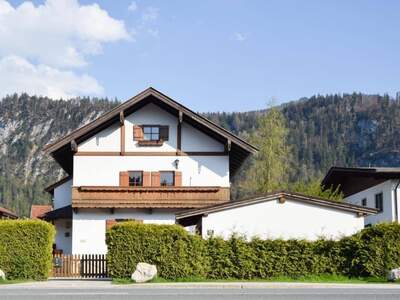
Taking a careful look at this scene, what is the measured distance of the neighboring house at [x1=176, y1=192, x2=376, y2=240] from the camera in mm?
31062

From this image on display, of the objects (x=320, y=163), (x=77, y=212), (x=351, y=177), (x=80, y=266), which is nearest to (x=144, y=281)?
(x=80, y=266)

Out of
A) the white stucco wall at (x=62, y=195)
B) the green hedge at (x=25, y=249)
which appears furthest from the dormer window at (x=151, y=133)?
the green hedge at (x=25, y=249)

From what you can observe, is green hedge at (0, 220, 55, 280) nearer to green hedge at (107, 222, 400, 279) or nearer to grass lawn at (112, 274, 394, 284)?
green hedge at (107, 222, 400, 279)

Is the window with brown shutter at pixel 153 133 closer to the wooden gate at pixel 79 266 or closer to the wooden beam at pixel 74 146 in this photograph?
the wooden beam at pixel 74 146

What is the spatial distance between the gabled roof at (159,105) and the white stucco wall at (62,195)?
6.80 metres

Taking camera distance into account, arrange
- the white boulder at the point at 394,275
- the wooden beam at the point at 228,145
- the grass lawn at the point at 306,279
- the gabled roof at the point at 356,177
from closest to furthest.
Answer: the white boulder at the point at 394,275 → the grass lawn at the point at 306,279 → the wooden beam at the point at 228,145 → the gabled roof at the point at 356,177

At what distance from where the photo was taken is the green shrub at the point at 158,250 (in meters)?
25.8

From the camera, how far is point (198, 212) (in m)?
31.5

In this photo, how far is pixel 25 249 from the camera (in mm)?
26672

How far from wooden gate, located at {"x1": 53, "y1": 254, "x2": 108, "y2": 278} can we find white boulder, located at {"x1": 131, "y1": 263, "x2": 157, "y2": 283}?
5754mm

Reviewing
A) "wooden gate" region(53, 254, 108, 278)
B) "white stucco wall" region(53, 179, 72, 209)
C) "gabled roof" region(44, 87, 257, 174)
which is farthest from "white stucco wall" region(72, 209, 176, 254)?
"white stucco wall" region(53, 179, 72, 209)
